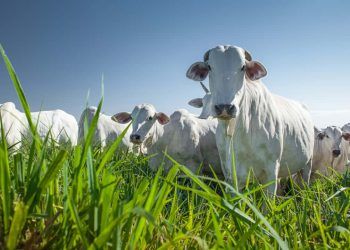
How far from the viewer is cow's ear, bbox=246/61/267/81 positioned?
4.08 metres

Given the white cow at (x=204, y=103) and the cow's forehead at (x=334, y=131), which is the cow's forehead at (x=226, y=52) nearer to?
the white cow at (x=204, y=103)

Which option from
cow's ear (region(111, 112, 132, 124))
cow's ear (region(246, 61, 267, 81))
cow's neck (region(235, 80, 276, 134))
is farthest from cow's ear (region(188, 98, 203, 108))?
cow's ear (region(246, 61, 267, 81))

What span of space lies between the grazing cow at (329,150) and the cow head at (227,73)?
464 centimetres

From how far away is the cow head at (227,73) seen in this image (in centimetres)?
343

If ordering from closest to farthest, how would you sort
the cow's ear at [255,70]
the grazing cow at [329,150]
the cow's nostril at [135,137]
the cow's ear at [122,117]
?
the cow's ear at [255,70], the cow's nostril at [135,137], the cow's ear at [122,117], the grazing cow at [329,150]

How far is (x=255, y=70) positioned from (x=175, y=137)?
→ 8.64 ft

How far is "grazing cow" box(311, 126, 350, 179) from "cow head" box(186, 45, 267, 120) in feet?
15.2

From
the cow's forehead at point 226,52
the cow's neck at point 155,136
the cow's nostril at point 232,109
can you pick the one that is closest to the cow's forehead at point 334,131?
the cow's neck at point 155,136

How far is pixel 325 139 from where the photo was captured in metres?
9.05

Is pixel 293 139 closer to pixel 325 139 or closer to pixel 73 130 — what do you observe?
pixel 325 139

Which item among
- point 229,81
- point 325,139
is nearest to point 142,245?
point 229,81

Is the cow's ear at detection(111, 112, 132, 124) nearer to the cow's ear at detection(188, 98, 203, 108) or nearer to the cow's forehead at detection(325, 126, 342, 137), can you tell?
the cow's ear at detection(188, 98, 203, 108)

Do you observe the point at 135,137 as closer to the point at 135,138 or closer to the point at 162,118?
the point at 135,138

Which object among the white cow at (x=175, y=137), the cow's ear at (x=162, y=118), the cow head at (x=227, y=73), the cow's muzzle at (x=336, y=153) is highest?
the cow head at (x=227, y=73)
